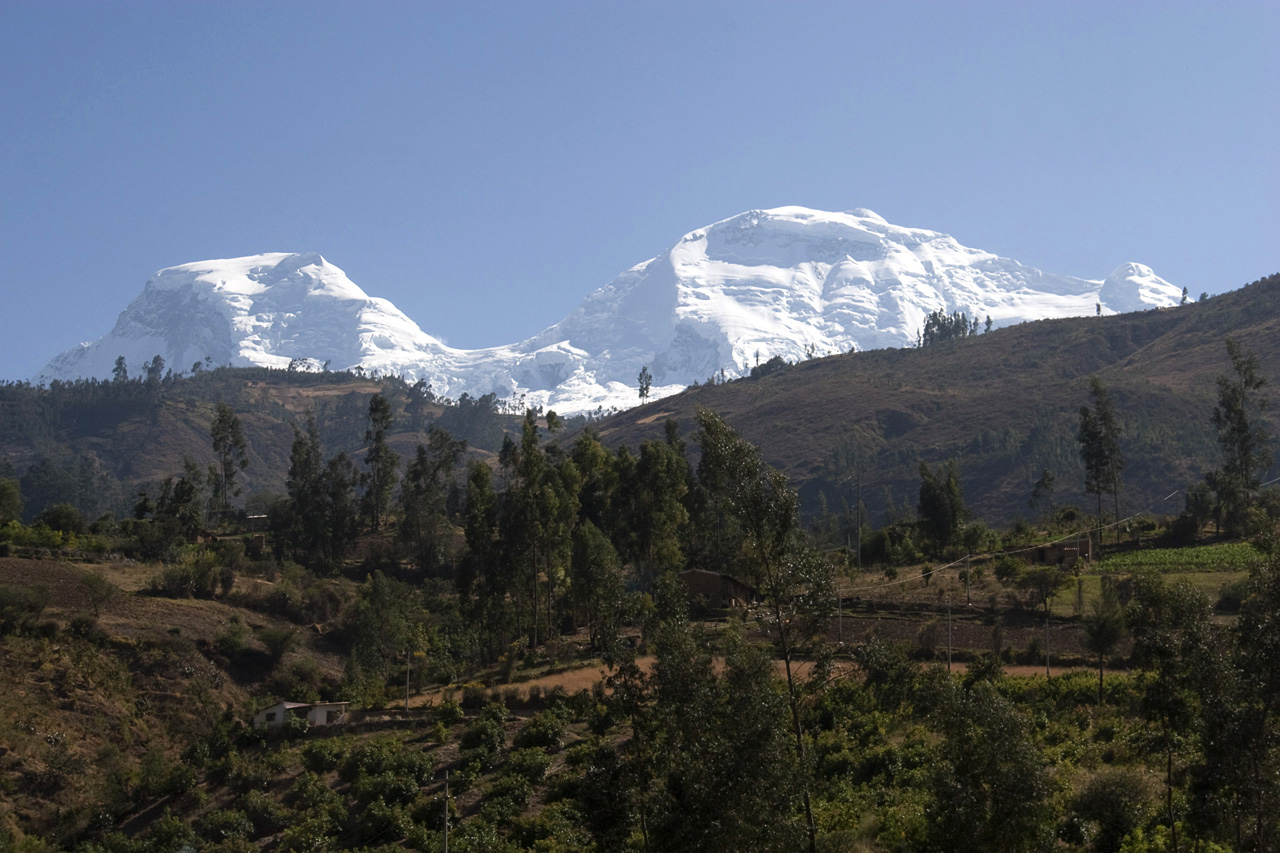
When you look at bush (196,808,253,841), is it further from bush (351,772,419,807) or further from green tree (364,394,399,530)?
green tree (364,394,399,530)

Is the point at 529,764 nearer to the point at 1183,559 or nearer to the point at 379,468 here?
the point at 1183,559

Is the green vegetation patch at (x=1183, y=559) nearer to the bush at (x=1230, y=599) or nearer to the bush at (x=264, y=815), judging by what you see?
the bush at (x=1230, y=599)

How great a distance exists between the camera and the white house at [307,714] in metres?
37.2

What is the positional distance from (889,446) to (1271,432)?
41.8m

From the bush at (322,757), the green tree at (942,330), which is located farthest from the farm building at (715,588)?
the green tree at (942,330)

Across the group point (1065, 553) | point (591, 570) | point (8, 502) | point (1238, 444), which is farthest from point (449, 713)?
point (1238, 444)

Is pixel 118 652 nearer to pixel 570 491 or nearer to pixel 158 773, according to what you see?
pixel 158 773

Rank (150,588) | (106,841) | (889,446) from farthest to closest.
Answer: (889,446), (150,588), (106,841)

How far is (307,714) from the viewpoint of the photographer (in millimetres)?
37531

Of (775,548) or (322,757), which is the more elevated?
(775,548)

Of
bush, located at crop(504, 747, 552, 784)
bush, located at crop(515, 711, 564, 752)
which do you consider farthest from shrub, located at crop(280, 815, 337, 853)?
bush, located at crop(515, 711, 564, 752)

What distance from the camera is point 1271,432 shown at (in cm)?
10788

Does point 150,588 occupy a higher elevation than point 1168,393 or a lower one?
lower

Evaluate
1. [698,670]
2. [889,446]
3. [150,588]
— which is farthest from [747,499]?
[889,446]
